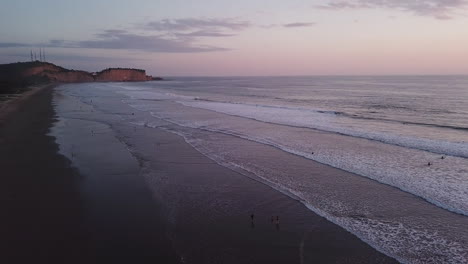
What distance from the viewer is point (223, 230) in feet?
32.8

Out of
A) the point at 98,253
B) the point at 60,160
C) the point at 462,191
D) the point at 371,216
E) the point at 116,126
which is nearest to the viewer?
the point at 98,253

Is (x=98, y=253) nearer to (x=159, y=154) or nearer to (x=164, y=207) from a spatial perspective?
(x=164, y=207)

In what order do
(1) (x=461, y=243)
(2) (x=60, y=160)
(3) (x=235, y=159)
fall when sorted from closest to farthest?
(1) (x=461, y=243) → (2) (x=60, y=160) → (3) (x=235, y=159)

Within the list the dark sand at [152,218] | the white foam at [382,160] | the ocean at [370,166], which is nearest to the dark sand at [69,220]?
the dark sand at [152,218]

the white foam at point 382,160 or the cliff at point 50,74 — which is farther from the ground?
the cliff at point 50,74

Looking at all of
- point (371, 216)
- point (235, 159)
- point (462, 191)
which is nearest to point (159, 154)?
point (235, 159)

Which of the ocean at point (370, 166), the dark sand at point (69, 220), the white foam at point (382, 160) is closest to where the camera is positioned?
the dark sand at point (69, 220)

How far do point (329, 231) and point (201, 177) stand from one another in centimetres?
635

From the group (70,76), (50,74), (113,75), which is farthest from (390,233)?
(113,75)

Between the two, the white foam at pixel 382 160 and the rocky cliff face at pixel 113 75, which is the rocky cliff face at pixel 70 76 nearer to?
the rocky cliff face at pixel 113 75

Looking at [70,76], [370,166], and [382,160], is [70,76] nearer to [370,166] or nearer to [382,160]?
[382,160]

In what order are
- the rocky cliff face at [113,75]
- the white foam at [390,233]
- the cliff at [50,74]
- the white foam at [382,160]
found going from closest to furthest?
the white foam at [390,233], the white foam at [382,160], the cliff at [50,74], the rocky cliff face at [113,75]

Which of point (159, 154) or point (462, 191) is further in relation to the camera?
point (159, 154)

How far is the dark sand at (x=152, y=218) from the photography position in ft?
28.4
